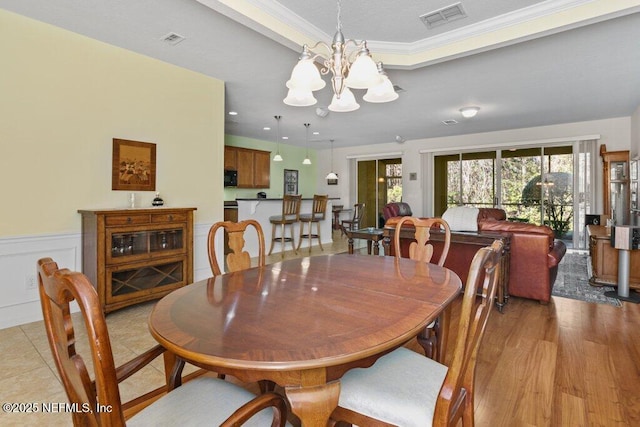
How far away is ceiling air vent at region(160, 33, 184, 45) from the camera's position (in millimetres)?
3002

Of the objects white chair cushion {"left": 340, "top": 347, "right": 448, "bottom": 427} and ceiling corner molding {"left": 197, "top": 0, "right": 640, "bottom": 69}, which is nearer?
white chair cushion {"left": 340, "top": 347, "right": 448, "bottom": 427}

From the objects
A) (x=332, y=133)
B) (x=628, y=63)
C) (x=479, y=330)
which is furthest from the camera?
(x=332, y=133)

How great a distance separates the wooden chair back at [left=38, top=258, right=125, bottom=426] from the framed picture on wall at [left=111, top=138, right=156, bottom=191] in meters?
2.78

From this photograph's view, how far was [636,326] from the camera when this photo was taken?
2.80 metres

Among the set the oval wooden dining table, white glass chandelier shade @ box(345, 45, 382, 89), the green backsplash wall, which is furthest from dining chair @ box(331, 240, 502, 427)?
the green backsplash wall

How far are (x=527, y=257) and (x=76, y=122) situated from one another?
4.51 meters

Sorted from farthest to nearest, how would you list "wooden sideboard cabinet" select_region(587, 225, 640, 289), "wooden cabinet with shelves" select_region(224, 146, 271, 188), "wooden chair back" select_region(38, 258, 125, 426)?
1. "wooden cabinet with shelves" select_region(224, 146, 271, 188)
2. "wooden sideboard cabinet" select_region(587, 225, 640, 289)
3. "wooden chair back" select_region(38, 258, 125, 426)

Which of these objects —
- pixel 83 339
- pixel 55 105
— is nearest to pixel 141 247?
pixel 83 339

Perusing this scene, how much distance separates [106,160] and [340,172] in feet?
24.3

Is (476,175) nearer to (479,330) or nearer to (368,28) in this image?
(368,28)

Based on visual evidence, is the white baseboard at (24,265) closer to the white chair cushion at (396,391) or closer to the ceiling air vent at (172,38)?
the ceiling air vent at (172,38)

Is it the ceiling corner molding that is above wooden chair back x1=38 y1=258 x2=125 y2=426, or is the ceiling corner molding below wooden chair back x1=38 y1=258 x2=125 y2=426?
above

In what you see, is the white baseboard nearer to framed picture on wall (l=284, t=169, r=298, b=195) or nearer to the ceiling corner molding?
the ceiling corner molding

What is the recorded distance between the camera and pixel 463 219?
12.2ft
